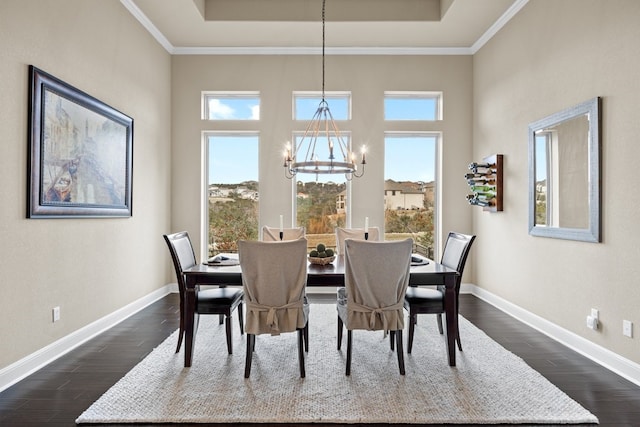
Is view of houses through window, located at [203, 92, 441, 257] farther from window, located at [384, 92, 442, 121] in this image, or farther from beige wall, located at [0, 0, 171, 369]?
beige wall, located at [0, 0, 171, 369]

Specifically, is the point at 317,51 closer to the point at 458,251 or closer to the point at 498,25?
the point at 498,25

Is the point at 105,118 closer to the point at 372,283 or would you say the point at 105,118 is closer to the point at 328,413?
the point at 372,283

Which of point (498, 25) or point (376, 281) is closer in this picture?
point (376, 281)

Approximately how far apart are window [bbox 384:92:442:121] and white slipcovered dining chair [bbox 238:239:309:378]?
131 inches

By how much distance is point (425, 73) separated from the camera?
199 inches

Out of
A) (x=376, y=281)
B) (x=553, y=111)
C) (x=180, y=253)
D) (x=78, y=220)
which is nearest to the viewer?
(x=376, y=281)

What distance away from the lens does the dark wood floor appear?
2.11 m

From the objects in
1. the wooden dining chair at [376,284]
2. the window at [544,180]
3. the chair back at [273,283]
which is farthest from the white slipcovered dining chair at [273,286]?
the window at [544,180]

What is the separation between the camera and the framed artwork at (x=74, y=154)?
264 cm

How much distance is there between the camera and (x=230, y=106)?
5.18 meters

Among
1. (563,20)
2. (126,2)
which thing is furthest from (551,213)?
(126,2)

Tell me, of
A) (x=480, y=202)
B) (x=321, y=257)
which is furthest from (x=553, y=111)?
(x=321, y=257)

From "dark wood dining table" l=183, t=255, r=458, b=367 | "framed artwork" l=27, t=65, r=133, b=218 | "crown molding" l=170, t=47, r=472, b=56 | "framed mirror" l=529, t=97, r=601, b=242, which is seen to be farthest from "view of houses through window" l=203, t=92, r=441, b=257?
"dark wood dining table" l=183, t=255, r=458, b=367

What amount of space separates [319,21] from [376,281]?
331 centimetres
